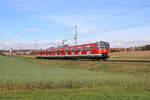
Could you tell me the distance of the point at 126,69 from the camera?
1125 inches

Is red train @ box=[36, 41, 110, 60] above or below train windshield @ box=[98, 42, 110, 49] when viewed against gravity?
below

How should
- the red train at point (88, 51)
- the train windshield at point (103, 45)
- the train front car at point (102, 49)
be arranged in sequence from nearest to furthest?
the train front car at point (102, 49), the red train at point (88, 51), the train windshield at point (103, 45)

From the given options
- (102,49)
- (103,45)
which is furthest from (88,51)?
(103,45)

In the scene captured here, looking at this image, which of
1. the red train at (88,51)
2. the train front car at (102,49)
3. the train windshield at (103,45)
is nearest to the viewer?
the train front car at (102,49)

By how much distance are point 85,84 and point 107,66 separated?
17172mm

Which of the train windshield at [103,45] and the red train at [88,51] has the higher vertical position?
the train windshield at [103,45]

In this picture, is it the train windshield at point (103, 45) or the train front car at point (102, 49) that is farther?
the train windshield at point (103, 45)

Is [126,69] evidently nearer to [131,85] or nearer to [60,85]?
[131,85]

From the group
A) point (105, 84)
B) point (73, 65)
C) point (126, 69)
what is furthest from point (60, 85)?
point (73, 65)

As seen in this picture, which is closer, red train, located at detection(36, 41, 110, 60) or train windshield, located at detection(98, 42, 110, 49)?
red train, located at detection(36, 41, 110, 60)

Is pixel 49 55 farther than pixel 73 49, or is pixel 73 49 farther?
pixel 49 55

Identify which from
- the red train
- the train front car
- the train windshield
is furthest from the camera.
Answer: the train windshield

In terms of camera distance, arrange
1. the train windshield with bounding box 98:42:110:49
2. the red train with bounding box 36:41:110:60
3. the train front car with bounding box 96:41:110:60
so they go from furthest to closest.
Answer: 1. the train windshield with bounding box 98:42:110:49
2. the red train with bounding box 36:41:110:60
3. the train front car with bounding box 96:41:110:60

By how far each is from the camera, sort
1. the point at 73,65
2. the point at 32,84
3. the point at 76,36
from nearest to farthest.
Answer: the point at 32,84 → the point at 73,65 → the point at 76,36
